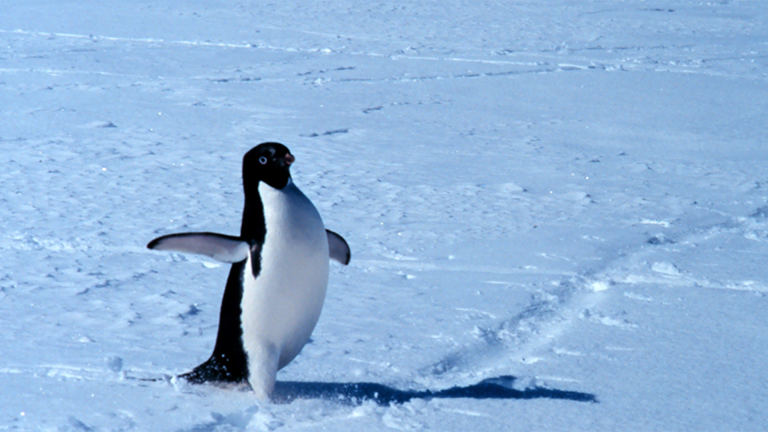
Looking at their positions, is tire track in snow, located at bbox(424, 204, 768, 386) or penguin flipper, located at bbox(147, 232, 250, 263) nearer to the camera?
penguin flipper, located at bbox(147, 232, 250, 263)

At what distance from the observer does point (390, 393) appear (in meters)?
1.91

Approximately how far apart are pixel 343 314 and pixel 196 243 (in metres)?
0.68

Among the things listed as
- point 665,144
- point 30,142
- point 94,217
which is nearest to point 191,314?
point 94,217

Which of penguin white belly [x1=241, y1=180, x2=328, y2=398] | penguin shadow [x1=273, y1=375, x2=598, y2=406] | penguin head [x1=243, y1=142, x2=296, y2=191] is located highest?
penguin head [x1=243, y1=142, x2=296, y2=191]

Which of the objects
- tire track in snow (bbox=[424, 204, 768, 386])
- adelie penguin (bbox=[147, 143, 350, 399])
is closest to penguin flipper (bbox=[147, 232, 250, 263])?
adelie penguin (bbox=[147, 143, 350, 399])

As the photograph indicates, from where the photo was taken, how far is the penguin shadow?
6.15 feet

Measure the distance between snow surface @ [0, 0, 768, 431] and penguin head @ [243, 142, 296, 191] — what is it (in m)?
0.48

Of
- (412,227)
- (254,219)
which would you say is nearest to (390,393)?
(254,219)

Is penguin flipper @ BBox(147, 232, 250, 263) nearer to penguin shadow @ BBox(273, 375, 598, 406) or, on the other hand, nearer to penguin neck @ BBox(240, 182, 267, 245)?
penguin neck @ BBox(240, 182, 267, 245)

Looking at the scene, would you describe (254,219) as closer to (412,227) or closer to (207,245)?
(207,245)

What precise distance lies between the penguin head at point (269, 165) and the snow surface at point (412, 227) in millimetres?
480

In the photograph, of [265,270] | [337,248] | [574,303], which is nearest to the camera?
[265,270]

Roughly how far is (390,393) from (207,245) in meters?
0.53

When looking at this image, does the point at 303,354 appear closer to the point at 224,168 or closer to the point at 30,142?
the point at 224,168
